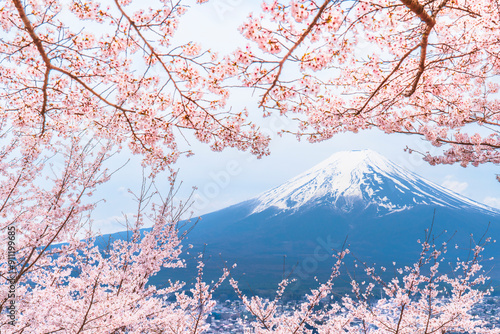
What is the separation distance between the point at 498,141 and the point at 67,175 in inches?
310

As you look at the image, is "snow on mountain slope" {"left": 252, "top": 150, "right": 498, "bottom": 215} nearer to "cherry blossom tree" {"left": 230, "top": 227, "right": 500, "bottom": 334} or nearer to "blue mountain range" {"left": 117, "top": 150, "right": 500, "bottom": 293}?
"blue mountain range" {"left": 117, "top": 150, "right": 500, "bottom": 293}

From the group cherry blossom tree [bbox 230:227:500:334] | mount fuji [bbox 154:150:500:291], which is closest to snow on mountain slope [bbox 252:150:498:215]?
mount fuji [bbox 154:150:500:291]

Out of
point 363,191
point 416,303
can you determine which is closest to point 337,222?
point 363,191

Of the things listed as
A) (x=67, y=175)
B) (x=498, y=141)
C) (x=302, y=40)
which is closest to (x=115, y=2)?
(x=302, y=40)

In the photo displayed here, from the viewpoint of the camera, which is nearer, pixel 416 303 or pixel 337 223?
pixel 416 303

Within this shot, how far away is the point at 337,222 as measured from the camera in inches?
3767

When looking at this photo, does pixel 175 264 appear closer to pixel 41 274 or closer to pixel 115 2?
pixel 41 274

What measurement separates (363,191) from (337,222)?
22001mm

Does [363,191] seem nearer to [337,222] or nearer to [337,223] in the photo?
[337,222]

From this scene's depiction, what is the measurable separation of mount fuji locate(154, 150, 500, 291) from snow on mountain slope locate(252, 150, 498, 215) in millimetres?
321

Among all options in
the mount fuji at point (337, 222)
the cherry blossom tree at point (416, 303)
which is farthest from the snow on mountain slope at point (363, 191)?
the cherry blossom tree at point (416, 303)

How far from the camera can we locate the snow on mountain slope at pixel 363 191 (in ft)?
334

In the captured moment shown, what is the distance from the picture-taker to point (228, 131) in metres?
4.87

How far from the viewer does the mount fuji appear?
8425 centimetres
